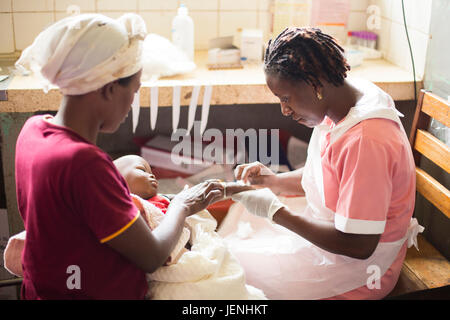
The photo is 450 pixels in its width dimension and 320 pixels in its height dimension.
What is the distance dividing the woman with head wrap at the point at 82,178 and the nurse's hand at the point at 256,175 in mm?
671

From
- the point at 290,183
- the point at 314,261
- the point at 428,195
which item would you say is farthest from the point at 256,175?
the point at 428,195

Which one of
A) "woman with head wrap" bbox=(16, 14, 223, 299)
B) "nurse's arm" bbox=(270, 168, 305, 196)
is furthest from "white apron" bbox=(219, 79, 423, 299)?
"woman with head wrap" bbox=(16, 14, 223, 299)

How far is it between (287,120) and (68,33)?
1846 mm

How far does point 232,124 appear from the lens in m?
2.82

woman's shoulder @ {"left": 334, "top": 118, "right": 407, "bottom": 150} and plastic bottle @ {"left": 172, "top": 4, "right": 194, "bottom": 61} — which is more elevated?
plastic bottle @ {"left": 172, "top": 4, "right": 194, "bottom": 61}

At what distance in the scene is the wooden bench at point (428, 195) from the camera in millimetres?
1741

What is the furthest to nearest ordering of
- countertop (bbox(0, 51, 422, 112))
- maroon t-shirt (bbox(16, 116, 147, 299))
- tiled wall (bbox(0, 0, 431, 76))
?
tiled wall (bbox(0, 0, 431, 76)) < countertop (bbox(0, 51, 422, 112)) < maroon t-shirt (bbox(16, 116, 147, 299))

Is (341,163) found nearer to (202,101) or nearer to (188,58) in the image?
(202,101)

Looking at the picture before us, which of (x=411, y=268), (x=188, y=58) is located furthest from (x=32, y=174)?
(x=188, y=58)

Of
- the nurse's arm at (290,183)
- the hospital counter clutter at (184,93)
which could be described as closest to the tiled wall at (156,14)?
the hospital counter clutter at (184,93)

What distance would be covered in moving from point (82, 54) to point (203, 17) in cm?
166

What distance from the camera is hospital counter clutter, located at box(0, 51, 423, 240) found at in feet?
6.82

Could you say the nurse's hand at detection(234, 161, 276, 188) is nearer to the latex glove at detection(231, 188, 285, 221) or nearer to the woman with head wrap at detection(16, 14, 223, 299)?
the latex glove at detection(231, 188, 285, 221)

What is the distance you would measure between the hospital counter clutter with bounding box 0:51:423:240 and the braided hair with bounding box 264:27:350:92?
73cm
